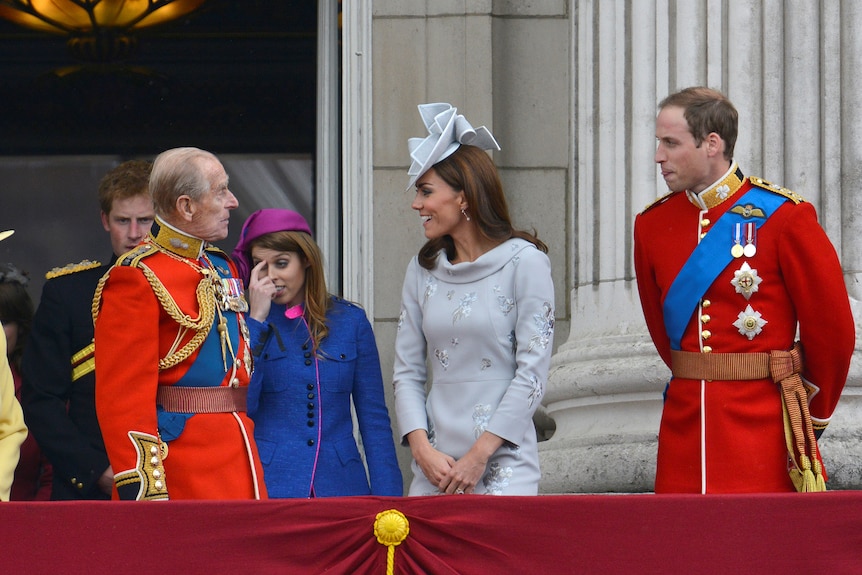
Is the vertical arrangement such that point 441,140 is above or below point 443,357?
above

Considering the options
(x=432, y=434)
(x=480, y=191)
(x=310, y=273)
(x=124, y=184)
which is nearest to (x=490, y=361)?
(x=432, y=434)

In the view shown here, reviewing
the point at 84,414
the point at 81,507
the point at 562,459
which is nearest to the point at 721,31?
the point at 562,459

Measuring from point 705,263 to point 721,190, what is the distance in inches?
8.7

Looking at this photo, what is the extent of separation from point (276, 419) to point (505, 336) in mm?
861

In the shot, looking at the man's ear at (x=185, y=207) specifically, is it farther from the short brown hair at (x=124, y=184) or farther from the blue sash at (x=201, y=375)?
the short brown hair at (x=124, y=184)

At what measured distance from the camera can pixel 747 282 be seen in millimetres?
4402

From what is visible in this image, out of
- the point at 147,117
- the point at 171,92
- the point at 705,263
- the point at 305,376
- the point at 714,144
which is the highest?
the point at 171,92

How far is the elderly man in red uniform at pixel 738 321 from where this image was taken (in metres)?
4.34

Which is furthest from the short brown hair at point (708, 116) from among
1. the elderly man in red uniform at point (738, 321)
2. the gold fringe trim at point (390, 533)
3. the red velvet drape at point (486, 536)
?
the gold fringe trim at point (390, 533)

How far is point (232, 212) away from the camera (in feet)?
29.3

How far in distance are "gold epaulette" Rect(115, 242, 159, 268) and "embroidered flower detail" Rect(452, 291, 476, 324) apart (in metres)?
0.82

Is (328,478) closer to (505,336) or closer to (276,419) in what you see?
(276,419)

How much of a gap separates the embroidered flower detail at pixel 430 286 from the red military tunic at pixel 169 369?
54cm

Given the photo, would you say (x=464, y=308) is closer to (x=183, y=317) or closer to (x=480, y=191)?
(x=480, y=191)
